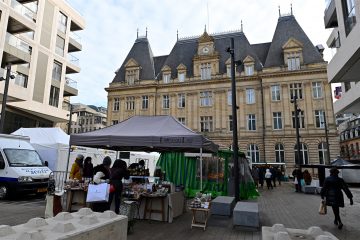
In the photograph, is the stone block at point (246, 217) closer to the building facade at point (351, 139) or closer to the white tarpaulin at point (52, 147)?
the white tarpaulin at point (52, 147)

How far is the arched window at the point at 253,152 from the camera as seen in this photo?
37.6 metres

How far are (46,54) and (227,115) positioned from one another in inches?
993

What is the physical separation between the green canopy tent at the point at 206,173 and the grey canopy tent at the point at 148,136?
5899 mm

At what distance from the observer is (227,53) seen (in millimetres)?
42375

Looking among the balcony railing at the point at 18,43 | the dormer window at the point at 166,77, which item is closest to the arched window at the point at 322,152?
the dormer window at the point at 166,77

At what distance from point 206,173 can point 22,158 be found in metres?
9.98

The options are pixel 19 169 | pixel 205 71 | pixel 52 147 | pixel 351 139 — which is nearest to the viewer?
pixel 19 169

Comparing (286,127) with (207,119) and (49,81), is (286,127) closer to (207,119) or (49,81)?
(207,119)

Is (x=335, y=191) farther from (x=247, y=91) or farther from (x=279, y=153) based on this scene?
(x=247, y=91)

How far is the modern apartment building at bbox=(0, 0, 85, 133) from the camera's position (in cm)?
2556

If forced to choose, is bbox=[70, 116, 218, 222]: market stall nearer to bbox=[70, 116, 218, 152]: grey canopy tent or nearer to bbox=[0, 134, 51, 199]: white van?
bbox=[70, 116, 218, 152]: grey canopy tent

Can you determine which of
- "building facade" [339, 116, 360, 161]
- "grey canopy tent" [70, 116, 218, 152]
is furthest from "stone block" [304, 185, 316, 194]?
"building facade" [339, 116, 360, 161]

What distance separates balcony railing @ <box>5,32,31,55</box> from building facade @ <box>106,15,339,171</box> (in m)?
19.0

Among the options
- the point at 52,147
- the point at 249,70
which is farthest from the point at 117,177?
the point at 249,70
